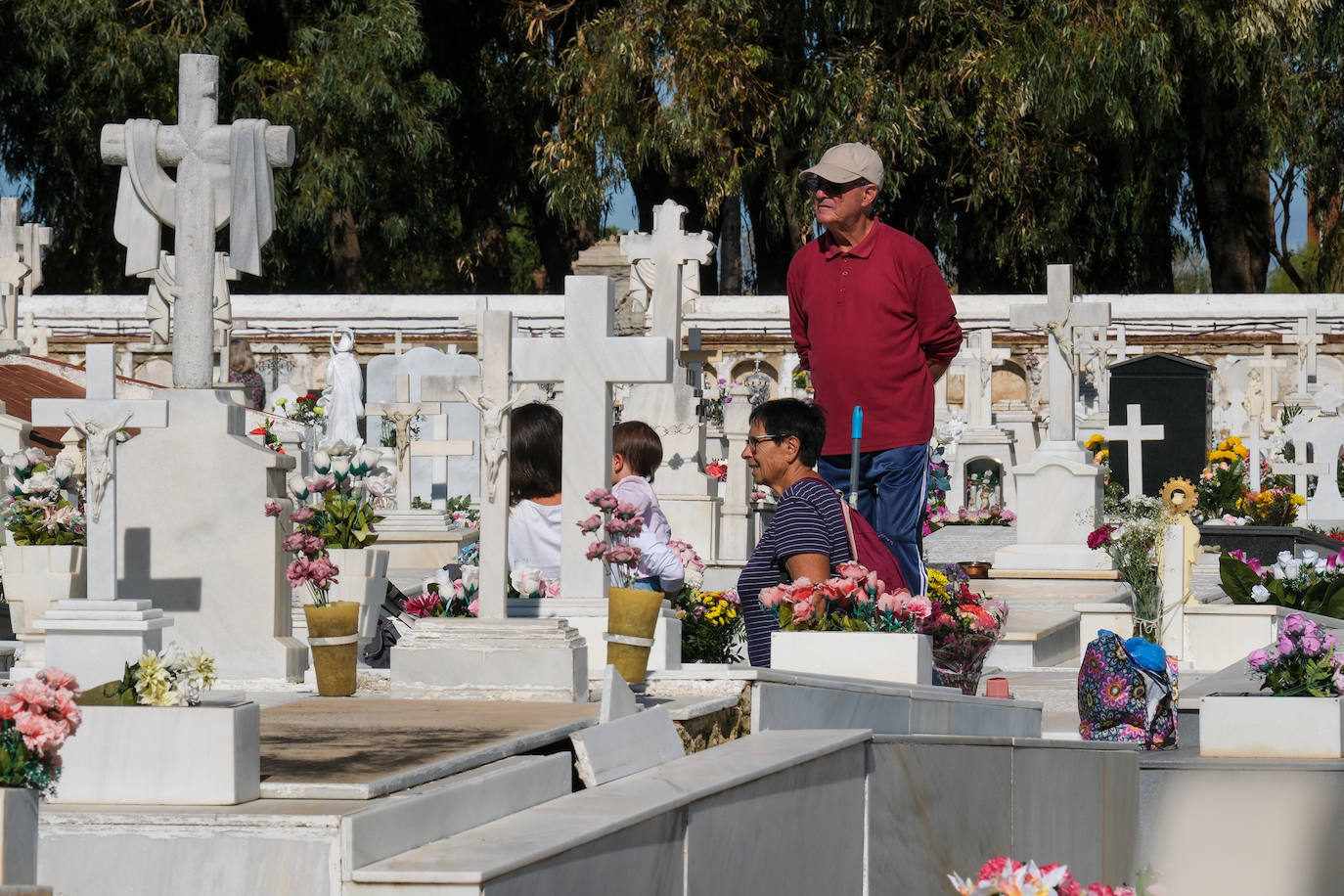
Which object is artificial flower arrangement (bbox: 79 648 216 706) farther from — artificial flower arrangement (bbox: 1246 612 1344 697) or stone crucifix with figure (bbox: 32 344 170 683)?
artificial flower arrangement (bbox: 1246 612 1344 697)

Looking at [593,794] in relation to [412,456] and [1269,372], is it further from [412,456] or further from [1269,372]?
[1269,372]

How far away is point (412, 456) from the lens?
1819cm

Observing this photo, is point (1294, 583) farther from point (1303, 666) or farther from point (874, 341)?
point (874, 341)

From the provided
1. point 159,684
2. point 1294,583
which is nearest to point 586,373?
point 159,684

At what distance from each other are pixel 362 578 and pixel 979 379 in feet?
47.9

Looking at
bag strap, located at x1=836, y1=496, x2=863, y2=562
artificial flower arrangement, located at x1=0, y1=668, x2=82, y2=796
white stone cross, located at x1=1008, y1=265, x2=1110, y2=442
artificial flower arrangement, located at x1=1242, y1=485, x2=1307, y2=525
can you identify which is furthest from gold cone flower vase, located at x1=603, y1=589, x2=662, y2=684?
artificial flower arrangement, located at x1=1242, y1=485, x2=1307, y2=525

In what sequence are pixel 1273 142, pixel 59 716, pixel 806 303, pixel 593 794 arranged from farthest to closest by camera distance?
pixel 1273 142
pixel 806 303
pixel 593 794
pixel 59 716

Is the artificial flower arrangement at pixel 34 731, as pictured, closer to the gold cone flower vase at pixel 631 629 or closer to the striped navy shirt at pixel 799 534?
the gold cone flower vase at pixel 631 629

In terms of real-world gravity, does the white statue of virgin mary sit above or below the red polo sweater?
above

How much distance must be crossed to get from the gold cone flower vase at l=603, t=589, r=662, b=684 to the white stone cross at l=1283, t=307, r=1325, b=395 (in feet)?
65.5

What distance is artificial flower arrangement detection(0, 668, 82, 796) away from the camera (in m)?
2.92

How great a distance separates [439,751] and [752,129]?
71.7 ft

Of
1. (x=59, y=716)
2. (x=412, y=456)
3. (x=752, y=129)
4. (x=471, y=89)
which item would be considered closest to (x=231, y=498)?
(x=59, y=716)

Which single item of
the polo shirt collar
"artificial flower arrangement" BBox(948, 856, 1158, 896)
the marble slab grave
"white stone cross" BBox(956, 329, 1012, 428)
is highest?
"white stone cross" BBox(956, 329, 1012, 428)
